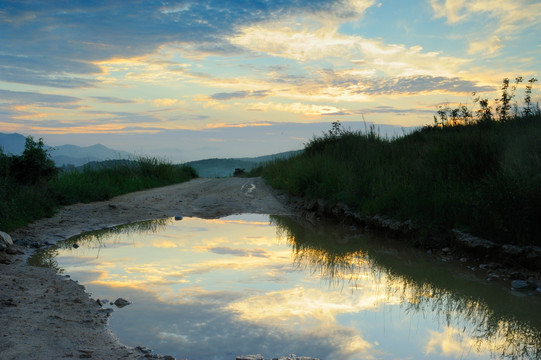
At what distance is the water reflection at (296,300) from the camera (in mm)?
3475

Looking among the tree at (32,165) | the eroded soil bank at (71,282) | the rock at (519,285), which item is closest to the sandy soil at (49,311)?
the eroded soil bank at (71,282)

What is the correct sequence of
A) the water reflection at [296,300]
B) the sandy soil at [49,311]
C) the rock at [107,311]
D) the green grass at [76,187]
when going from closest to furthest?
1. the sandy soil at [49,311]
2. the water reflection at [296,300]
3. the rock at [107,311]
4. the green grass at [76,187]

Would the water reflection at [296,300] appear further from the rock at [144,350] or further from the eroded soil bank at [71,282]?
the eroded soil bank at [71,282]

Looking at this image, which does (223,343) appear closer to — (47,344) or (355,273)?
(47,344)

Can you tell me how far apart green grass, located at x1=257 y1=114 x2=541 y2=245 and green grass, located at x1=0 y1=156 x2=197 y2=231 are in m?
6.29

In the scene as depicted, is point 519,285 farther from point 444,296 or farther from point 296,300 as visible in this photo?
point 296,300

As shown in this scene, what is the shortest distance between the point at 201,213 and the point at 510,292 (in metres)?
7.51

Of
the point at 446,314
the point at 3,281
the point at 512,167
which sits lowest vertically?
the point at 446,314

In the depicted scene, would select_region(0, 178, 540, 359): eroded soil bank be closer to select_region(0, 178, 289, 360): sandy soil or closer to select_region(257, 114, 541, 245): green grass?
select_region(0, 178, 289, 360): sandy soil

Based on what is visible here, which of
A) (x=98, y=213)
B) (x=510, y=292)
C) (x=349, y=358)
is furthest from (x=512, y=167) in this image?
(x=98, y=213)

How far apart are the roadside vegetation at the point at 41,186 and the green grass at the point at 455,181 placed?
6367 millimetres

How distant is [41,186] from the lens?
10727 millimetres

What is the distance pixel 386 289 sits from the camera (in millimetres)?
4980

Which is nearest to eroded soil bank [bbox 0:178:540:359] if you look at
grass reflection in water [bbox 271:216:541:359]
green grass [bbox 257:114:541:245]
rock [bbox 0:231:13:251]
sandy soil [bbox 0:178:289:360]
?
sandy soil [bbox 0:178:289:360]
